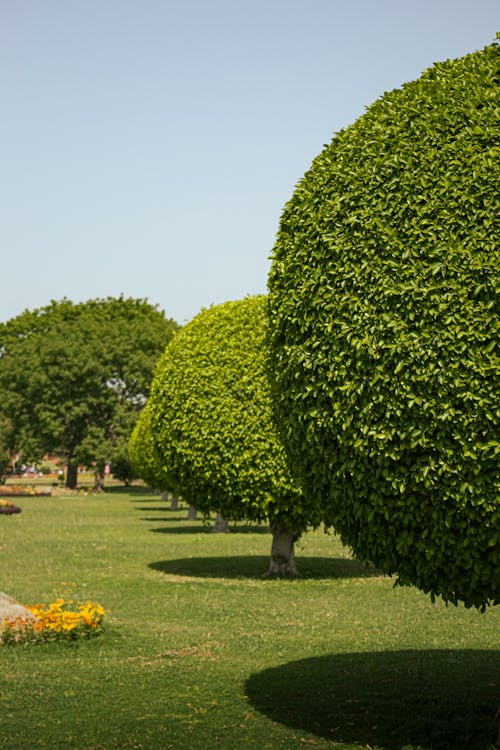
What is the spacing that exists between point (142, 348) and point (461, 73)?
196 ft

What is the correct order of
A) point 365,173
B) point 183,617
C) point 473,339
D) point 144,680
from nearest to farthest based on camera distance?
point 473,339 → point 365,173 → point 144,680 → point 183,617

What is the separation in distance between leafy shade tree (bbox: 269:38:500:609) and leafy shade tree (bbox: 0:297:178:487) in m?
55.6

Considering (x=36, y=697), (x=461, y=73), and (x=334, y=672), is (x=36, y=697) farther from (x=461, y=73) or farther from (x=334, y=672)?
(x=461, y=73)

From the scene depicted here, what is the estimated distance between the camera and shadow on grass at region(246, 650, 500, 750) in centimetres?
784

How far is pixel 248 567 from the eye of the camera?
2070 centimetres

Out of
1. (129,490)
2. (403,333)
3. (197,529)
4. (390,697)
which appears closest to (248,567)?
(390,697)

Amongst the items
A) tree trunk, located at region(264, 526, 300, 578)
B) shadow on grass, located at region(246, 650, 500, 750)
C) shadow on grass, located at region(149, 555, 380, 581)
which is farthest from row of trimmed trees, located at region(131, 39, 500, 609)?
shadow on grass, located at region(149, 555, 380, 581)

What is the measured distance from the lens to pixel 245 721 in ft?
27.2

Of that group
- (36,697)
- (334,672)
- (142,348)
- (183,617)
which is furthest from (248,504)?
(142,348)

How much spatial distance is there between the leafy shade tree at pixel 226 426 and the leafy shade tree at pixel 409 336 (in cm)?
895

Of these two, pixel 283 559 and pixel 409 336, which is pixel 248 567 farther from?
pixel 409 336

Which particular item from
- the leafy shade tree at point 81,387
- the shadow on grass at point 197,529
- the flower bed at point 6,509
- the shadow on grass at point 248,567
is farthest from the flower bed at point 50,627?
the leafy shade tree at point 81,387

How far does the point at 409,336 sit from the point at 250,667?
5.56 metres

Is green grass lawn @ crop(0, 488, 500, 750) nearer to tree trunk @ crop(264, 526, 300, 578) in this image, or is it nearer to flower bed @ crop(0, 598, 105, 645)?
flower bed @ crop(0, 598, 105, 645)
